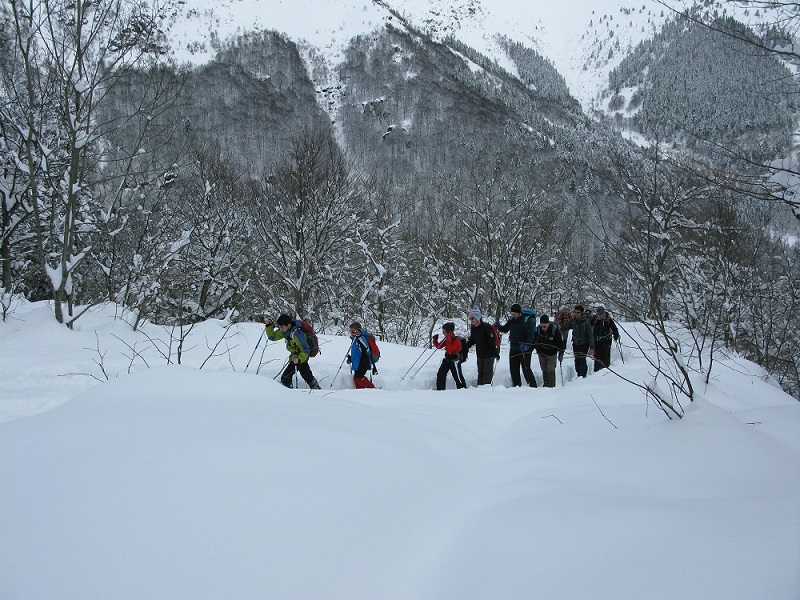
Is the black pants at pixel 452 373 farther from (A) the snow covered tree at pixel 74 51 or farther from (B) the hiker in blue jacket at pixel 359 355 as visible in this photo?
(A) the snow covered tree at pixel 74 51

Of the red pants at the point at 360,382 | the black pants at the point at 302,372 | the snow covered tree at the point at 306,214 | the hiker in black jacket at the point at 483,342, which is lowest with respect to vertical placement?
the red pants at the point at 360,382

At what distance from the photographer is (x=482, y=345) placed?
8266 mm

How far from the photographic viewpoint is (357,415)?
3371mm

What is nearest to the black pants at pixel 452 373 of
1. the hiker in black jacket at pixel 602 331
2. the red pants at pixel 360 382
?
the red pants at pixel 360 382

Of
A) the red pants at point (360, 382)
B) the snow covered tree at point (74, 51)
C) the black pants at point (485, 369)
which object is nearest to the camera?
the snow covered tree at point (74, 51)

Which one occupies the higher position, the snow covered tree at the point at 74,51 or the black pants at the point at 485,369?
the snow covered tree at the point at 74,51

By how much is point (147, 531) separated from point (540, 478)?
2.03 m

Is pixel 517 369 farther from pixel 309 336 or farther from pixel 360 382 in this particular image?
pixel 309 336

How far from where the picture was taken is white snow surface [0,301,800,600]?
136cm

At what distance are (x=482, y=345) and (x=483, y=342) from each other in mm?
67

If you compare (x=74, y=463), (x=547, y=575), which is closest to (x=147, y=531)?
(x=74, y=463)

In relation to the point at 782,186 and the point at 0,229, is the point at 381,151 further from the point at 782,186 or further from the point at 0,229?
the point at 782,186

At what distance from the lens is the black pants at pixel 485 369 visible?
8.40 metres

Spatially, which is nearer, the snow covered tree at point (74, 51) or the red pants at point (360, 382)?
the snow covered tree at point (74, 51)
